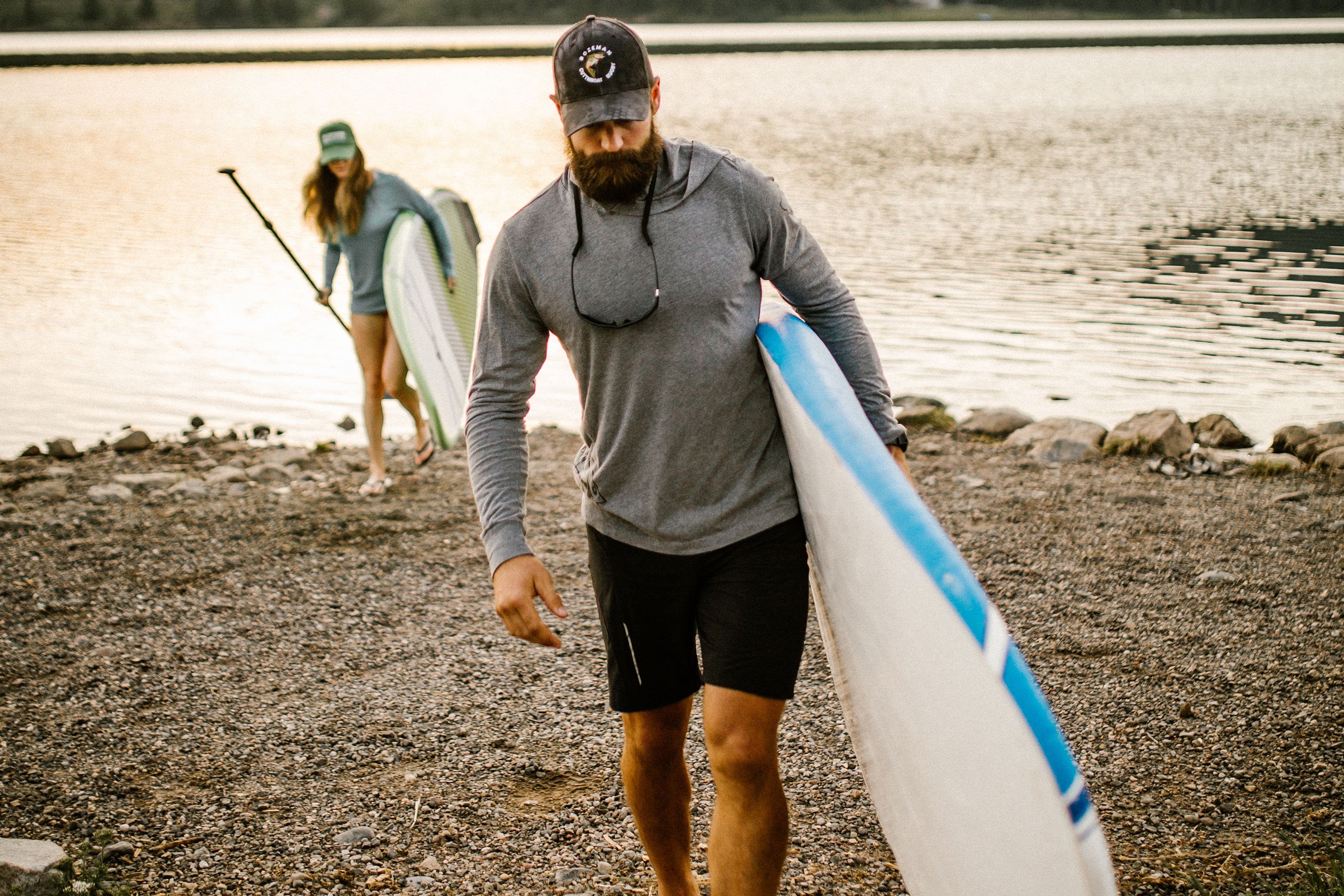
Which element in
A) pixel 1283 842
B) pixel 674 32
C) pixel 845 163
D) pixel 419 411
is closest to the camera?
pixel 1283 842

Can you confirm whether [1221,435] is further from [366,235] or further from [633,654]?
[633,654]

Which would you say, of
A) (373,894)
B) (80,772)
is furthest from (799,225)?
(80,772)

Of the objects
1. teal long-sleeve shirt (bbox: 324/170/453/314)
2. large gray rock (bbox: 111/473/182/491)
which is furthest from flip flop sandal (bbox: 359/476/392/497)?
large gray rock (bbox: 111/473/182/491)

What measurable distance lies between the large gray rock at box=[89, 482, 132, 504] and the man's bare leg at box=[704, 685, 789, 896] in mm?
6036

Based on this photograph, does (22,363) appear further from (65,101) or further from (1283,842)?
(65,101)

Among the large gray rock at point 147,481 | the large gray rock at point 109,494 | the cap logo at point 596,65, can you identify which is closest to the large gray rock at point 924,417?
the large gray rock at point 147,481

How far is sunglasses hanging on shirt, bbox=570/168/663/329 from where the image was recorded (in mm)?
2441

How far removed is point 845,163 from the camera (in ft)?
82.3

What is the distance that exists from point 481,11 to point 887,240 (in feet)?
295

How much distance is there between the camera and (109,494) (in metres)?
7.51

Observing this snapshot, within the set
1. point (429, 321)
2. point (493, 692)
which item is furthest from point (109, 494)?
point (493, 692)

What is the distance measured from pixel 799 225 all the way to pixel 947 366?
26.4ft

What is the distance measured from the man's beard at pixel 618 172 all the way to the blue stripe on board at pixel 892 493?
0.41m

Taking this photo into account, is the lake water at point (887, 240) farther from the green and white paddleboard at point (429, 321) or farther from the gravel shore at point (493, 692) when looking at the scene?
the gravel shore at point (493, 692)
